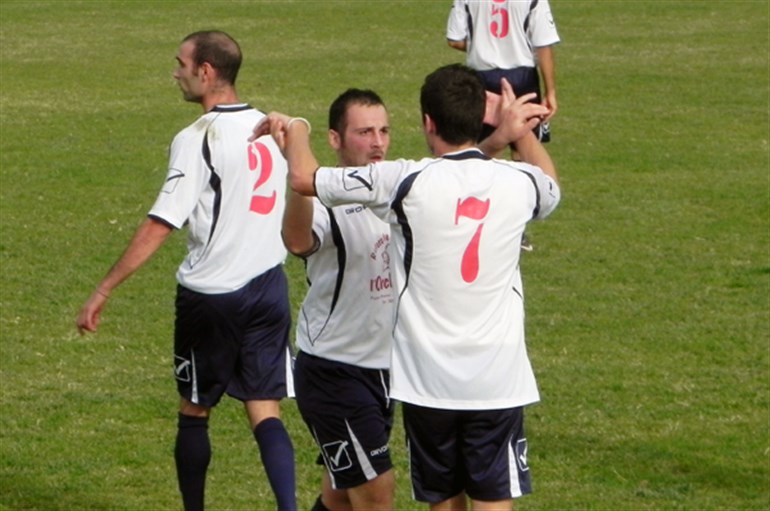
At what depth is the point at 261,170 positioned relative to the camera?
294 inches

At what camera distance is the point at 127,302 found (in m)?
12.0

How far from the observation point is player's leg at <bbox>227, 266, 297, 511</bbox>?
749 centimetres

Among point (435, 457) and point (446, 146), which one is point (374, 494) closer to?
point (435, 457)

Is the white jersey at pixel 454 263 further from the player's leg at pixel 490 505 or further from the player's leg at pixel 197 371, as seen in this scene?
the player's leg at pixel 197 371

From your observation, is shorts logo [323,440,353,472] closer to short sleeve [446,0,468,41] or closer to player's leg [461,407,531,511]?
player's leg [461,407,531,511]

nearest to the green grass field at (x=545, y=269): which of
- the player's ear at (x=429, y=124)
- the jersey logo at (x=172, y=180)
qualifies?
the jersey logo at (x=172, y=180)

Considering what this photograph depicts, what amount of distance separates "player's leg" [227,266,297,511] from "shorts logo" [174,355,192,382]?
21 centimetres

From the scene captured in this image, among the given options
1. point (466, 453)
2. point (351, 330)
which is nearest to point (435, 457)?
point (466, 453)

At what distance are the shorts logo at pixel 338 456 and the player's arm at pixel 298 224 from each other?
0.82 meters

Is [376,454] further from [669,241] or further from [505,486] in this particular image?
[669,241]

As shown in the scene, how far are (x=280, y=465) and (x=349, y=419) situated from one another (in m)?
1.03

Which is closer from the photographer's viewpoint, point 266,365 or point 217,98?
point 217,98

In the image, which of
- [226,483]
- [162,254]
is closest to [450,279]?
[226,483]

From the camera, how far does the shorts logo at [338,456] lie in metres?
6.48
